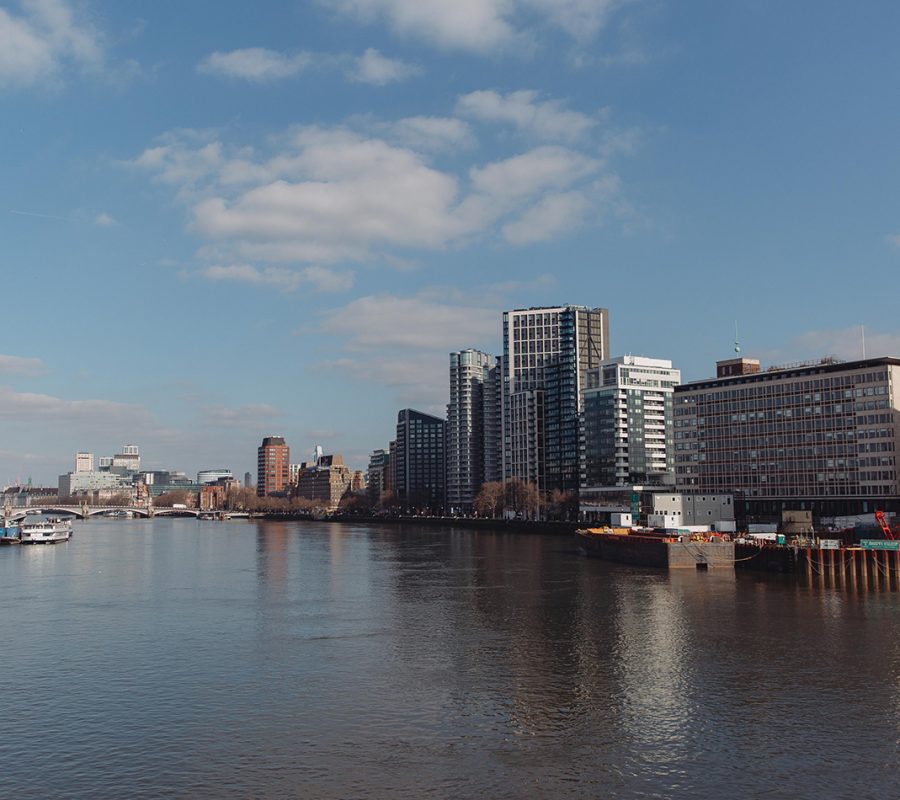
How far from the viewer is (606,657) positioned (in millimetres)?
62344

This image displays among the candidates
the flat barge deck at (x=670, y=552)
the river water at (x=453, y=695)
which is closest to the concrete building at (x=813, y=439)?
the flat barge deck at (x=670, y=552)

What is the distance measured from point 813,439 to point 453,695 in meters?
147

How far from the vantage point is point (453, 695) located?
5178 cm

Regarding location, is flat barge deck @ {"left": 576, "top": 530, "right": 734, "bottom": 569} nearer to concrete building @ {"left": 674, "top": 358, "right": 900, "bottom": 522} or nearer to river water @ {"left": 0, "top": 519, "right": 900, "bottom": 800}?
river water @ {"left": 0, "top": 519, "right": 900, "bottom": 800}

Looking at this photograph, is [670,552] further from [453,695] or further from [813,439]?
[453,695]

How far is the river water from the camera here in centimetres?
3897

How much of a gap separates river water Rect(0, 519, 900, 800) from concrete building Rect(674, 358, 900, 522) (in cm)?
7769

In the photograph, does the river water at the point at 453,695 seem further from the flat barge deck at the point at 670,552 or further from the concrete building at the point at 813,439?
the concrete building at the point at 813,439

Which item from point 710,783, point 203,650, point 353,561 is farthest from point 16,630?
point 353,561

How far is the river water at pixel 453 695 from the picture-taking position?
39.0m

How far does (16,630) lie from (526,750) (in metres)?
52.2

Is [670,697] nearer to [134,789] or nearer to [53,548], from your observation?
[134,789]

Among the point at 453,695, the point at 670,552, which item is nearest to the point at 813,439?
the point at 670,552

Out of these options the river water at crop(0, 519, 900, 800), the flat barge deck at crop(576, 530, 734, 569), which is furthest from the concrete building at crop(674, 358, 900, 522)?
the river water at crop(0, 519, 900, 800)
